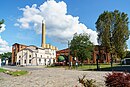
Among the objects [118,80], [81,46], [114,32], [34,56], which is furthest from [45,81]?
[34,56]

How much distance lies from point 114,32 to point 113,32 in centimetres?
30

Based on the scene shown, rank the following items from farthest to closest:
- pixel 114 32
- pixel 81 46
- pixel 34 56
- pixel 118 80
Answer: pixel 34 56 < pixel 81 46 < pixel 114 32 < pixel 118 80

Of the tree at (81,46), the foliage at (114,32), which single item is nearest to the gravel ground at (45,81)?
the foliage at (114,32)

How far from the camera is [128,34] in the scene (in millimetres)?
55438

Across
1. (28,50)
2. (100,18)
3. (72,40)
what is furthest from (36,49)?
(100,18)

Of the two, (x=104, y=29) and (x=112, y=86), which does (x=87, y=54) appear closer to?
(x=104, y=29)

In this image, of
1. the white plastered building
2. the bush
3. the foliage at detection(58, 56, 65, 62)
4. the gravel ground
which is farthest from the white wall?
the bush

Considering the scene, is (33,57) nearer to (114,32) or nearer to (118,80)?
(114,32)

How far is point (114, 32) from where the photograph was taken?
56188mm

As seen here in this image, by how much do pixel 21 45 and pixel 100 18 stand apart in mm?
64164

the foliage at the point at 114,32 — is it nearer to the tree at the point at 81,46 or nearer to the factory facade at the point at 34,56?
the tree at the point at 81,46

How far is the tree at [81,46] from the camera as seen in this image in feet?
225

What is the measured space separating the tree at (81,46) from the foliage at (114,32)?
12.8 meters

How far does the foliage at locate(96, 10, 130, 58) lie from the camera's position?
54500 mm
